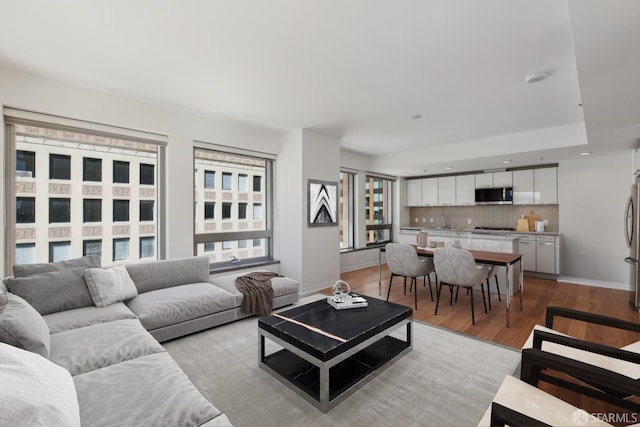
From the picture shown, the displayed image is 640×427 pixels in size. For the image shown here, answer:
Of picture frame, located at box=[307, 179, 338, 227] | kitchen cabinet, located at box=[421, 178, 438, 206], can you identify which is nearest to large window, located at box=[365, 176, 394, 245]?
kitchen cabinet, located at box=[421, 178, 438, 206]

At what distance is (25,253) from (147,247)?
3.68 feet

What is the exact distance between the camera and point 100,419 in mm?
1248

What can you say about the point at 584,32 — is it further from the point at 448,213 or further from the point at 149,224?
the point at 448,213

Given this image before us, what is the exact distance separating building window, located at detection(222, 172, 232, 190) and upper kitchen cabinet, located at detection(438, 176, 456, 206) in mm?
5239

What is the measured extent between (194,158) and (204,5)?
247cm

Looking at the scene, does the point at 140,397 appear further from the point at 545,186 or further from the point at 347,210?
the point at 545,186

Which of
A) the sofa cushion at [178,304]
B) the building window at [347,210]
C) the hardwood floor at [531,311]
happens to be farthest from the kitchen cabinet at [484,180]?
the sofa cushion at [178,304]

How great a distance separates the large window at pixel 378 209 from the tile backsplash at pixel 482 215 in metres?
0.88

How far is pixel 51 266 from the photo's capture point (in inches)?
105

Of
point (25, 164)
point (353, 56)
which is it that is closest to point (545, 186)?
point (353, 56)

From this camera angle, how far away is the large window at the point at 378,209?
712 cm

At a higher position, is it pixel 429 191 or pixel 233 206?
pixel 429 191

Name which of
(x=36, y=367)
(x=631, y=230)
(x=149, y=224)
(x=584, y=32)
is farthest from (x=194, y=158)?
(x=631, y=230)

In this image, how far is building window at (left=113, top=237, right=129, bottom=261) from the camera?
353 centimetres
